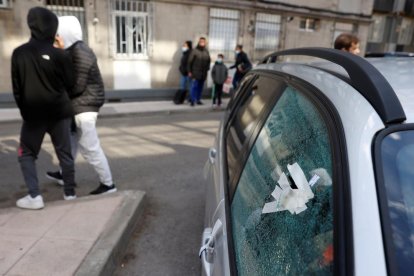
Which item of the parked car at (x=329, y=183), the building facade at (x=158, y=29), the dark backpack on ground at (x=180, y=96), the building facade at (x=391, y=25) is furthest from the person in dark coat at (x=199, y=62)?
the building facade at (x=391, y=25)

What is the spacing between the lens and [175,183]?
4559 millimetres

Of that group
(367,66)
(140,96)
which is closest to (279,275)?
(367,66)

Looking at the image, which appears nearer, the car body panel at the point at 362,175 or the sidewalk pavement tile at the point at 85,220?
the car body panel at the point at 362,175

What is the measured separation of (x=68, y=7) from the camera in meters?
9.55

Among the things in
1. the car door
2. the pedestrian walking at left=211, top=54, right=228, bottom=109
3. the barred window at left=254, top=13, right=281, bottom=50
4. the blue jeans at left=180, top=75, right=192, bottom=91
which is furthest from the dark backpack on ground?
the car door

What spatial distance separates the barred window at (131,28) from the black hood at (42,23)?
7496 millimetres

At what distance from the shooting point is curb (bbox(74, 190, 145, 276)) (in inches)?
97.8

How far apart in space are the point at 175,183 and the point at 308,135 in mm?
3442

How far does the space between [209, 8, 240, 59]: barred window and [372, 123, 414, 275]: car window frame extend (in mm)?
11432

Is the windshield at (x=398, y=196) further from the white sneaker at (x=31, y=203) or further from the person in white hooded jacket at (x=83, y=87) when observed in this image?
the white sneaker at (x=31, y=203)

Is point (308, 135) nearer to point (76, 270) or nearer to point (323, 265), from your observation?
point (323, 265)

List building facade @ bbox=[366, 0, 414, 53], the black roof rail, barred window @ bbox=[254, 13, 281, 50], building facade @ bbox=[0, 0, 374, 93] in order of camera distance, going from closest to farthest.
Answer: the black roof rail → building facade @ bbox=[0, 0, 374, 93] → barred window @ bbox=[254, 13, 281, 50] → building facade @ bbox=[366, 0, 414, 53]

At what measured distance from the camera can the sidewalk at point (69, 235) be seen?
8.10ft

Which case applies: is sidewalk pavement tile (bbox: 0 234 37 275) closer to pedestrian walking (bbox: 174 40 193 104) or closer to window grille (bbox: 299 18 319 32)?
pedestrian walking (bbox: 174 40 193 104)
